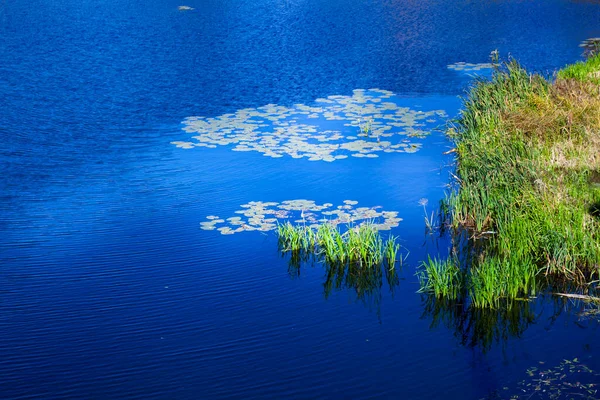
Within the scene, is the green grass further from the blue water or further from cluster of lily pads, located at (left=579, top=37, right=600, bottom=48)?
cluster of lily pads, located at (left=579, top=37, right=600, bottom=48)

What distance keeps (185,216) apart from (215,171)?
1679 mm

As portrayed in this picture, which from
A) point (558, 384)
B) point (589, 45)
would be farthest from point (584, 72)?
point (558, 384)

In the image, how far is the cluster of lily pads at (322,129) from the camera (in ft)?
36.9

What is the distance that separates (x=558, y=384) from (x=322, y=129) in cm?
719

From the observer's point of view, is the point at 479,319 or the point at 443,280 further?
the point at 443,280

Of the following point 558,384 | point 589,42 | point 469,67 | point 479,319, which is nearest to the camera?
point 558,384

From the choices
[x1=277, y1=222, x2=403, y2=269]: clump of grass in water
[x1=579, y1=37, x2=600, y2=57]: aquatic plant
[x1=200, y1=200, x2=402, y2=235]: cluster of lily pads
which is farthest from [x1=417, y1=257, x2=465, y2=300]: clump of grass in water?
[x1=579, y1=37, x2=600, y2=57]: aquatic plant

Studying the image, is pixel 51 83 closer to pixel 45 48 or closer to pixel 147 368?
pixel 45 48

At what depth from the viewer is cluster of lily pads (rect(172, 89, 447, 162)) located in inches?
442

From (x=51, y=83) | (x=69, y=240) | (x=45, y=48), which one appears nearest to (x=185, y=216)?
(x=69, y=240)

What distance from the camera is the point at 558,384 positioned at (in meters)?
5.56

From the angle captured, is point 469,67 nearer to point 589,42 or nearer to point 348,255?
point 589,42

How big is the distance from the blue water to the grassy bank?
36cm

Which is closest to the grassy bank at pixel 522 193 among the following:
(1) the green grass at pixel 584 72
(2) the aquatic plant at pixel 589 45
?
(1) the green grass at pixel 584 72
